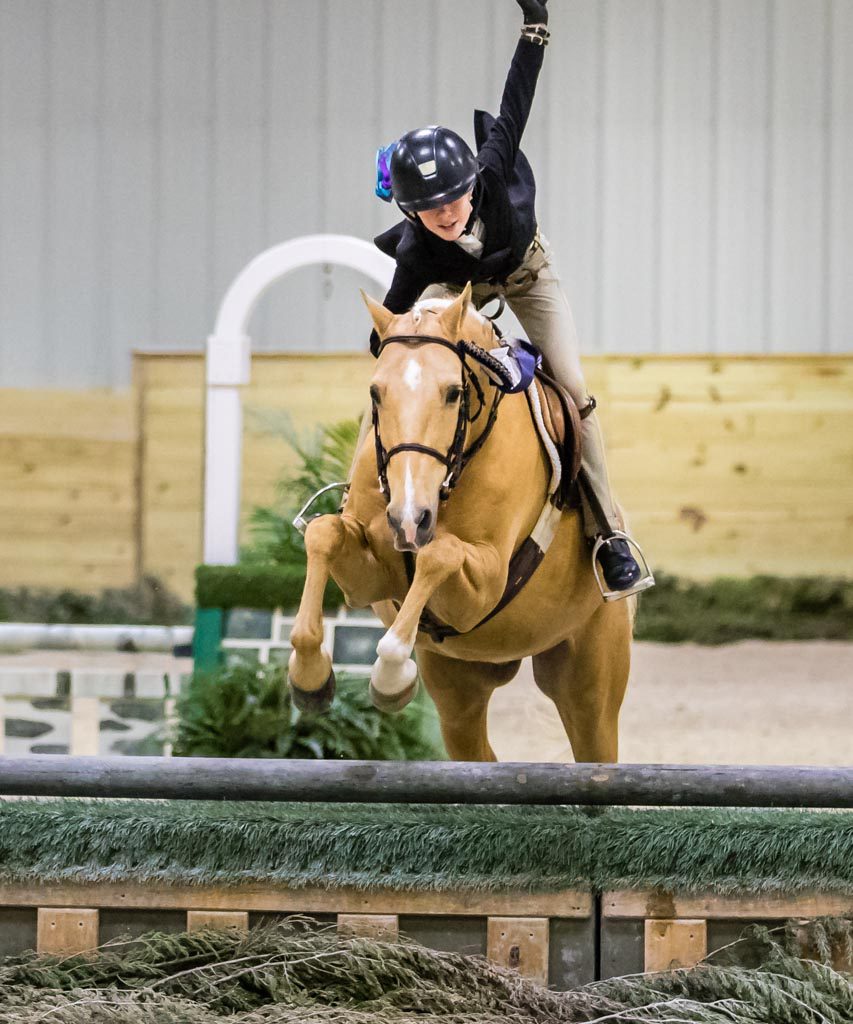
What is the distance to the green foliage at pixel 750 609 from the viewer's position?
7051 mm

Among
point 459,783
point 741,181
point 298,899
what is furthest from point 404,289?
point 741,181

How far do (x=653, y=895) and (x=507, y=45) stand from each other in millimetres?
6050

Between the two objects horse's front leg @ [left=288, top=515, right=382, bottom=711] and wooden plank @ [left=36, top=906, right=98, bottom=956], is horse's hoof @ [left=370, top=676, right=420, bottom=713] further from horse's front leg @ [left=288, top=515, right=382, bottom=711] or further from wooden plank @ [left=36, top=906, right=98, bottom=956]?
wooden plank @ [left=36, top=906, right=98, bottom=956]

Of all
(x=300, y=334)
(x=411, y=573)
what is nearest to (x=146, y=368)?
(x=300, y=334)

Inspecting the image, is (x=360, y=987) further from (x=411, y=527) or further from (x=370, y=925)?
(x=411, y=527)

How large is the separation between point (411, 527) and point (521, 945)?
86 cm

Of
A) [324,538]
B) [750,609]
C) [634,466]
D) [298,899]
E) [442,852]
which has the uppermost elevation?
[634,466]

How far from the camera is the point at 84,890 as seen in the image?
2.25 metres

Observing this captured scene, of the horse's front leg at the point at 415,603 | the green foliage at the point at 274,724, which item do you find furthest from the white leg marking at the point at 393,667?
the green foliage at the point at 274,724

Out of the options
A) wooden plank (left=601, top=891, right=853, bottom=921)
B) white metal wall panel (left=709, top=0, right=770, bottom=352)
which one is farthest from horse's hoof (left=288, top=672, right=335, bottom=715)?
white metal wall panel (left=709, top=0, right=770, bottom=352)

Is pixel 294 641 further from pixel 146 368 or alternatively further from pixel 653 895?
pixel 146 368

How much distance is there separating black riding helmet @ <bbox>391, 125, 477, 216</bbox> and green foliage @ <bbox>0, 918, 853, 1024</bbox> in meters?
1.38

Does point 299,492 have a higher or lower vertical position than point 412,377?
lower

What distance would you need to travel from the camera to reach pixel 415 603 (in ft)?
6.91
